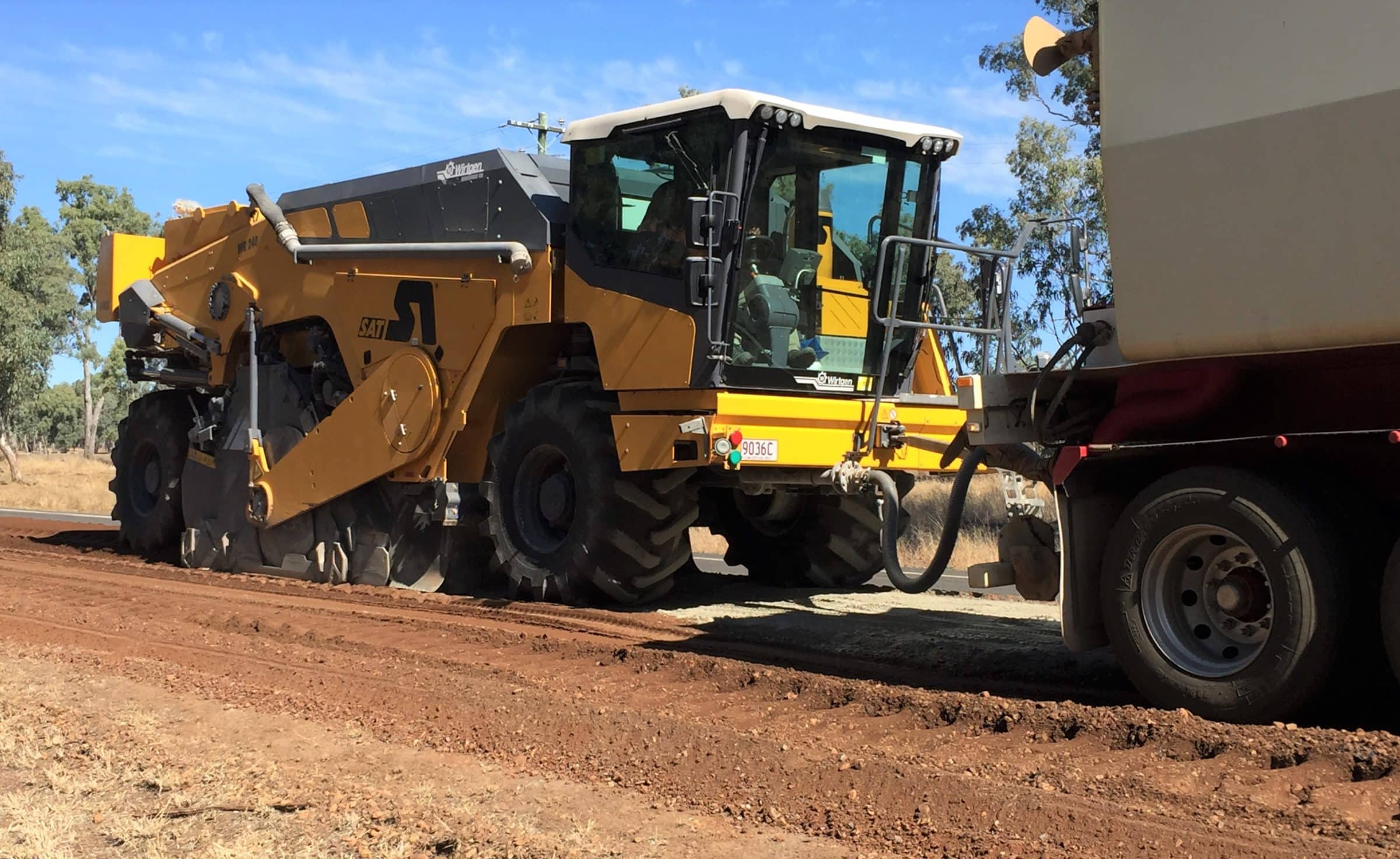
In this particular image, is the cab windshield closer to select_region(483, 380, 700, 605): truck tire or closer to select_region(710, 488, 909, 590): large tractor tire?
select_region(483, 380, 700, 605): truck tire

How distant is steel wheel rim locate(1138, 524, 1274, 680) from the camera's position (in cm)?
523

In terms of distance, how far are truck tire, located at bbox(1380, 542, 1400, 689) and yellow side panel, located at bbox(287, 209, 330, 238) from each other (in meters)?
9.66

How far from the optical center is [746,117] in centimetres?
848

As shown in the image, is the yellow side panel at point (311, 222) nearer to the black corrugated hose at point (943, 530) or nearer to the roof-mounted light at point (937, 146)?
the roof-mounted light at point (937, 146)

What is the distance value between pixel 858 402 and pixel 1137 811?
5046 millimetres

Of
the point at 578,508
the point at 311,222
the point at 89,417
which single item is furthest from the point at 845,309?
the point at 89,417

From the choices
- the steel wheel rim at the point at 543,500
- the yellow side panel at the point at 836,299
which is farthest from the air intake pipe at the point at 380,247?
the yellow side panel at the point at 836,299

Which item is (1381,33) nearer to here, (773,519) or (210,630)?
(773,519)

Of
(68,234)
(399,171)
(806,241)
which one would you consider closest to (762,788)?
(806,241)

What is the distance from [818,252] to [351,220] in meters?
4.78

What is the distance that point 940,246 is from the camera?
8.03 metres

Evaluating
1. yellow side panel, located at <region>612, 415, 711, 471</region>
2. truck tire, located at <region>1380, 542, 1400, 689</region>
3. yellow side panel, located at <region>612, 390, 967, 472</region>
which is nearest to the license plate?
yellow side panel, located at <region>612, 390, 967, 472</region>

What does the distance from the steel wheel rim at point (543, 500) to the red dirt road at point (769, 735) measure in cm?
68

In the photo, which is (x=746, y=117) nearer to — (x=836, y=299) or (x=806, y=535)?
(x=836, y=299)
